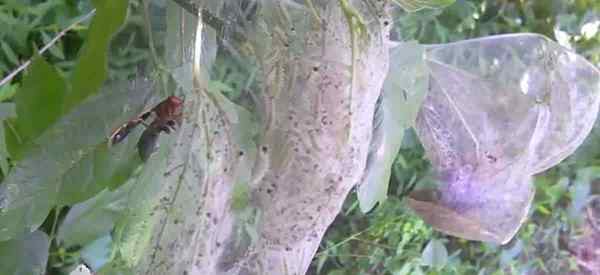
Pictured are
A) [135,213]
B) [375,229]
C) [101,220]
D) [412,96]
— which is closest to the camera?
[135,213]

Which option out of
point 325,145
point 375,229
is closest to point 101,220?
point 325,145

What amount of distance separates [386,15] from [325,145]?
7cm

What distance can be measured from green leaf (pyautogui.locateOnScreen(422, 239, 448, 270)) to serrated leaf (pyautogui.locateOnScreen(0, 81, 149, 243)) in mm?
762

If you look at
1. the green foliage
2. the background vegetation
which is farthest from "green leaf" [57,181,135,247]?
the green foliage

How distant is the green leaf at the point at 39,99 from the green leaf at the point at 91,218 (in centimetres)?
14

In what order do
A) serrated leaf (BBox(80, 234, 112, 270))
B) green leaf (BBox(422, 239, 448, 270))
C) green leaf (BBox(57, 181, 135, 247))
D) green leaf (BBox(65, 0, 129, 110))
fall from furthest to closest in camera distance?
1. green leaf (BBox(422, 239, 448, 270))
2. serrated leaf (BBox(80, 234, 112, 270))
3. green leaf (BBox(57, 181, 135, 247))
4. green leaf (BBox(65, 0, 129, 110))

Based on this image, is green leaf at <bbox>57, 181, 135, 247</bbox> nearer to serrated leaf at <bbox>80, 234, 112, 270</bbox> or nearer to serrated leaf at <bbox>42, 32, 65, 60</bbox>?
serrated leaf at <bbox>80, 234, 112, 270</bbox>

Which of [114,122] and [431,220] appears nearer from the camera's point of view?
[114,122]

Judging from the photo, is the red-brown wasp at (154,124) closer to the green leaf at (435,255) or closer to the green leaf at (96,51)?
the green leaf at (96,51)

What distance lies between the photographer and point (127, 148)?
0.39m

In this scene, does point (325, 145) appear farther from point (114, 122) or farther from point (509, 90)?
point (509, 90)

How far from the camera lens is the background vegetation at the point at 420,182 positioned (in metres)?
0.88

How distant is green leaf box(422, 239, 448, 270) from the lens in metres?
1.06

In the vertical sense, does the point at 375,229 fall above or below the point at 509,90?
below
